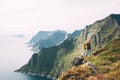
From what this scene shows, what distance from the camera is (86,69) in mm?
188250

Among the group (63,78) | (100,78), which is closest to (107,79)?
(100,78)

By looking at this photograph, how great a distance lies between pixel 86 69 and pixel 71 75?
11.3 meters

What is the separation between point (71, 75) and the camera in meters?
185

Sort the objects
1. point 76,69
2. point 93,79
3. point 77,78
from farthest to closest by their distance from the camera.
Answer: point 76,69, point 77,78, point 93,79

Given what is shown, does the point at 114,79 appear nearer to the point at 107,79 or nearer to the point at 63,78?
the point at 107,79

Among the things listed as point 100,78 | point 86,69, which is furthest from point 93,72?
point 100,78

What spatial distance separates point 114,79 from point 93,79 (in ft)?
76.5

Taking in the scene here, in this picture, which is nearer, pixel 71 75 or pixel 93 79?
pixel 93 79

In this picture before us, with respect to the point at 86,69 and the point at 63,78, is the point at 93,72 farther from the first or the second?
the point at 63,78

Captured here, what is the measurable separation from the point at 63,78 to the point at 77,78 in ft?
38.2

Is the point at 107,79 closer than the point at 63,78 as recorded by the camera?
Yes

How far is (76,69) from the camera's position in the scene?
190750mm

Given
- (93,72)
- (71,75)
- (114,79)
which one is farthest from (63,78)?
(114,79)

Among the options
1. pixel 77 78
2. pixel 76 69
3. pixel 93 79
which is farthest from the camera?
pixel 76 69
